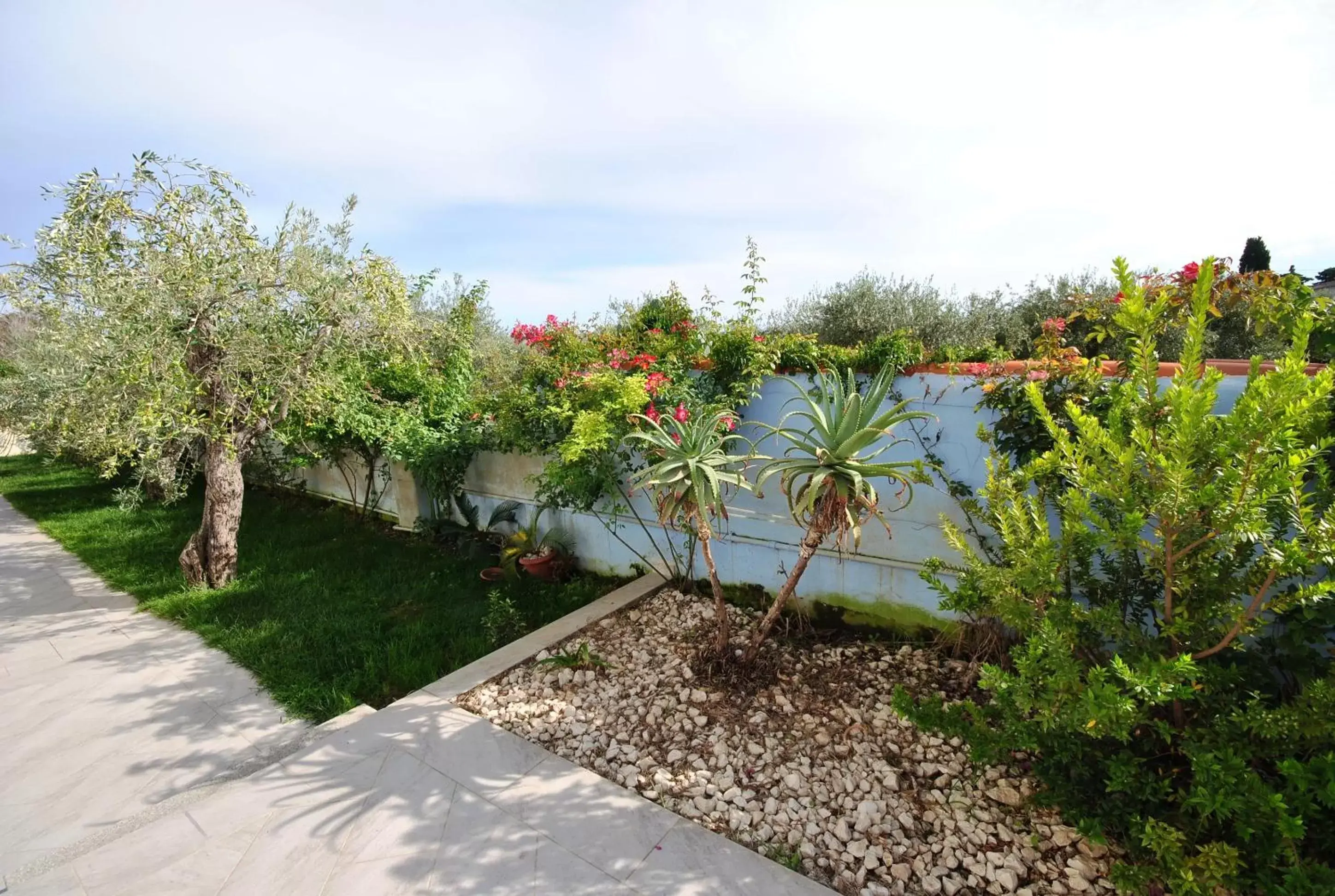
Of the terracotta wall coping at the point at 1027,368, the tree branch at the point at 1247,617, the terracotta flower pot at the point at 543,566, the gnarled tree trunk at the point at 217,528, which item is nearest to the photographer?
the tree branch at the point at 1247,617

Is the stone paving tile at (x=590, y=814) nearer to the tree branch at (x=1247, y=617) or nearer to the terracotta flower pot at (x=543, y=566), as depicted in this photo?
the tree branch at (x=1247, y=617)

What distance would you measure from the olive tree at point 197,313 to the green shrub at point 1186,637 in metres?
5.79

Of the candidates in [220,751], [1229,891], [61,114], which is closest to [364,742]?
[220,751]

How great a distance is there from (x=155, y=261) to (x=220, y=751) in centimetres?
397

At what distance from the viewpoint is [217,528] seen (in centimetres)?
614

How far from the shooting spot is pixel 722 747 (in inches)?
126

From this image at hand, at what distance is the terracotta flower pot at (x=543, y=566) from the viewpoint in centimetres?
590

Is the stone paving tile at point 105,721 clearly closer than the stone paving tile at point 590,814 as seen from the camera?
No

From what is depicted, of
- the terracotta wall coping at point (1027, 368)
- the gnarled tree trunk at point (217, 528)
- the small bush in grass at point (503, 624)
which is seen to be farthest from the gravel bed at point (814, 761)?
the gnarled tree trunk at point (217, 528)

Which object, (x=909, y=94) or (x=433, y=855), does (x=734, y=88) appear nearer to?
(x=909, y=94)

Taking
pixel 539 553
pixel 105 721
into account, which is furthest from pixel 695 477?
pixel 105 721

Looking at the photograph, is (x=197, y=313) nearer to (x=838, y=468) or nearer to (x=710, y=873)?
(x=838, y=468)

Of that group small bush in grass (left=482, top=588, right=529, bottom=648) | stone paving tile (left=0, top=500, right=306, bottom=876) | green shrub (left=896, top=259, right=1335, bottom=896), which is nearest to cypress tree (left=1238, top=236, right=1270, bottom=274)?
green shrub (left=896, top=259, right=1335, bottom=896)

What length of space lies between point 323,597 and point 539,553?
2.17 metres
